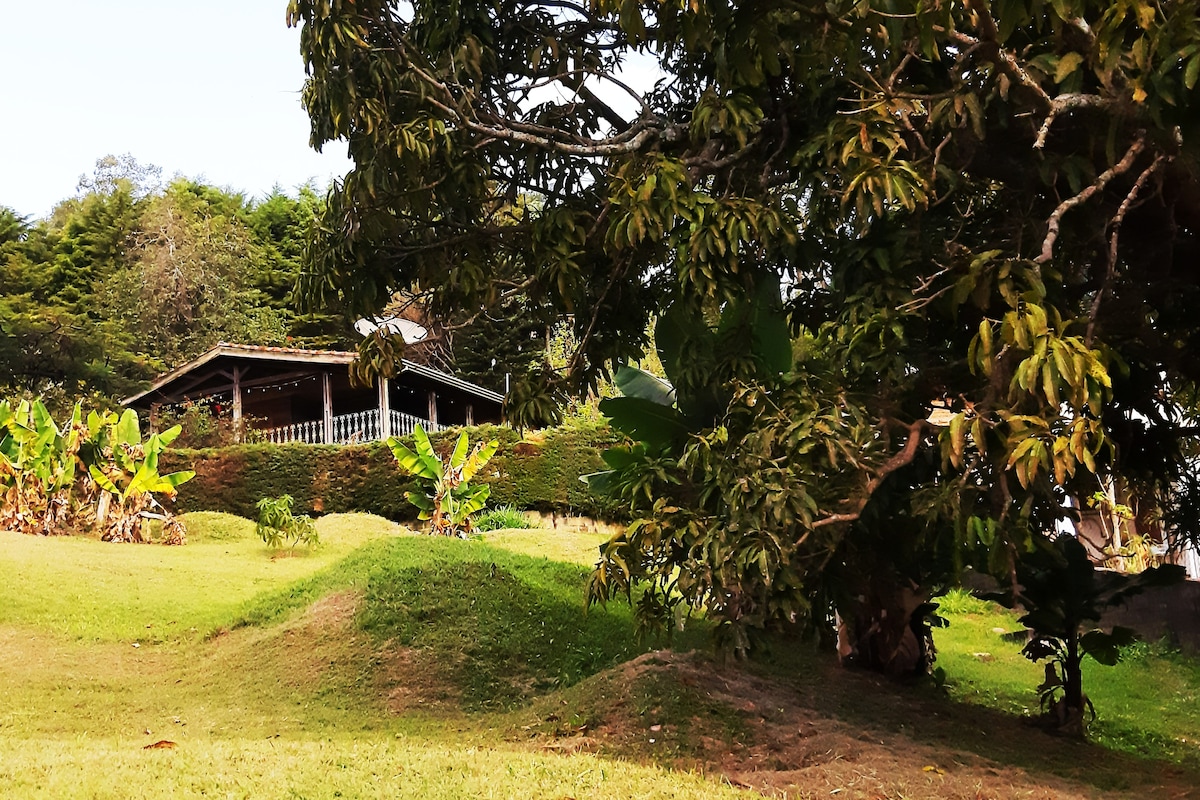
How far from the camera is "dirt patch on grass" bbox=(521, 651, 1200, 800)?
568 cm

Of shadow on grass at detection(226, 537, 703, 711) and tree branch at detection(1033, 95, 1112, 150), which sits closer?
tree branch at detection(1033, 95, 1112, 150)

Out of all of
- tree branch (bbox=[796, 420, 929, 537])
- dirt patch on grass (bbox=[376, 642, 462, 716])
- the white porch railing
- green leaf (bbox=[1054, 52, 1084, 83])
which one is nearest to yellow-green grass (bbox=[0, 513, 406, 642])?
dirt patch on grass (bbox=[376, 642, 462, 716])

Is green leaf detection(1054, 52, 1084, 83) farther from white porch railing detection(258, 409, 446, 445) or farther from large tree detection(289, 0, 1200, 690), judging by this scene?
white porch railing detection(258, 409, 446, 445)

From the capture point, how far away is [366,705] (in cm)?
758

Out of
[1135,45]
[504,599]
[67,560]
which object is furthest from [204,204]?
[1135,45]

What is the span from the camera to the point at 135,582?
11602 mm

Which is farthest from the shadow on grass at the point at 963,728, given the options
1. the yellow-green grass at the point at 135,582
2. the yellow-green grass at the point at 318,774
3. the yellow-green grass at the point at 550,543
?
the yellow-green grass at the point at 135,582

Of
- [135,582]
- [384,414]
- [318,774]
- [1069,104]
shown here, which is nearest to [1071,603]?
[1069,104]

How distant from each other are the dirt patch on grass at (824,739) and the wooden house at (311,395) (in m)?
15.0

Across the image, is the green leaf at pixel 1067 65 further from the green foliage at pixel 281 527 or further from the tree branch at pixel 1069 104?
the green foliage at pixel 281 527

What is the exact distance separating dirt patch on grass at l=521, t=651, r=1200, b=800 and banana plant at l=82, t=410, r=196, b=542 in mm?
9306

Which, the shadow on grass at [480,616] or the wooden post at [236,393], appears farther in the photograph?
the wooden post at [236,393]

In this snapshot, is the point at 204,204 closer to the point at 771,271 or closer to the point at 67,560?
the point at 67,560

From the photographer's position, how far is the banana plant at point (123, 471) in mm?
14594
